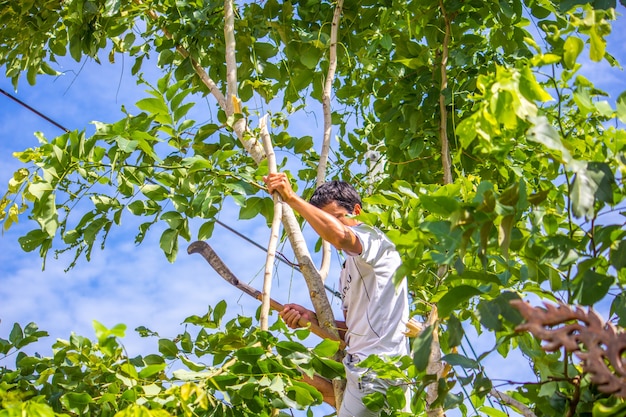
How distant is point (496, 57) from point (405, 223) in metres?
0.97

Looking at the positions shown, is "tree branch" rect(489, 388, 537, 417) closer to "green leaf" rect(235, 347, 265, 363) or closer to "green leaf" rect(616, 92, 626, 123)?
"green leaf" rect(235, 347, 265, 363)

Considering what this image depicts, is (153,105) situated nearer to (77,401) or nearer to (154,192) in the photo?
(154,192)

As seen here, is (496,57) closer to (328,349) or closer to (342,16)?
(342,16)

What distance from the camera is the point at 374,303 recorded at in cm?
195

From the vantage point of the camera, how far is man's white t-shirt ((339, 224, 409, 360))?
1907 millimetres

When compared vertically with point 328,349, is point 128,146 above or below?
above

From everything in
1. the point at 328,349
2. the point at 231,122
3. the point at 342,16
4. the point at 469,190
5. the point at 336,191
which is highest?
the point at 342,16

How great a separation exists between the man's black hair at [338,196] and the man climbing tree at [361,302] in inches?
0.9

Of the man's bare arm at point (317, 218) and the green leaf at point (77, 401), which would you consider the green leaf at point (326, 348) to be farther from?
the green leaf at point (77, 401)

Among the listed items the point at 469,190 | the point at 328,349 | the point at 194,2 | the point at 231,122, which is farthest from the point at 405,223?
the point at 194,2

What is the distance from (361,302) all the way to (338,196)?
305mm

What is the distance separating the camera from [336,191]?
2.12 m

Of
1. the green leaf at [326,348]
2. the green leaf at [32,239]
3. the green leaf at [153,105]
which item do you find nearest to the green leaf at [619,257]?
the green leaf at [326,348]

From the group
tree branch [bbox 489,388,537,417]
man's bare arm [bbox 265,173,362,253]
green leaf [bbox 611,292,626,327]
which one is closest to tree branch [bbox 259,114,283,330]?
man's bare arm [bbox 265,173,362,253]
